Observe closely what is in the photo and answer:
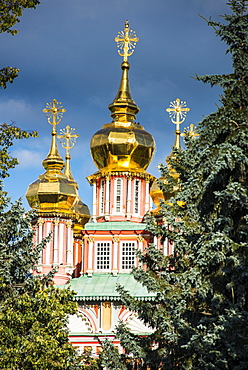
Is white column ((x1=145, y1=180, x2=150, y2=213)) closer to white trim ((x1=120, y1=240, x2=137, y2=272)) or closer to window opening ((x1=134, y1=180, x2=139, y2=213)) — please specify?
window opening ((x1=134, y1=180, x2=139, y2=213))

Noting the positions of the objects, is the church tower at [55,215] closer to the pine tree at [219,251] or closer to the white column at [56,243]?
the white column at [56,243]

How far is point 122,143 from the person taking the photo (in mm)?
50156

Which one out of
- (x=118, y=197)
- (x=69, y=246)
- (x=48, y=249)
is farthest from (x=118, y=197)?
(x=48, y=249)

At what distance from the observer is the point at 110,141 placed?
5028 centimetres

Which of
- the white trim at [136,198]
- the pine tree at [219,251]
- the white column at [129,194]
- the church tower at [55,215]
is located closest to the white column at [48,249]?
the church tower at [55,215]

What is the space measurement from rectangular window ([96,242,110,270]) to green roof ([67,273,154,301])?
583 mm

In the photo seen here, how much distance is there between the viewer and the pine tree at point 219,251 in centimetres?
2061

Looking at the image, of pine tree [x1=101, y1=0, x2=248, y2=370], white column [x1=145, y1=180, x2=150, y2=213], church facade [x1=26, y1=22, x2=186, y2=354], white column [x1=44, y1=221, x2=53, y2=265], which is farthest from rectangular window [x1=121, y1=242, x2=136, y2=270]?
pine tree [x1=101, y1=0, x2=248, y2=370]

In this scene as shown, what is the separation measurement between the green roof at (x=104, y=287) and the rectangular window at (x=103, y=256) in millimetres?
583

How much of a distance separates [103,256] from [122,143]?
6.60 m

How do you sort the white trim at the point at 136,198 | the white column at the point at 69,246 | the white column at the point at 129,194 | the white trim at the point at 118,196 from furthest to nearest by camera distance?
the white column at the point at 69,246, the white trim at the point at 136,198, the white trim at the point at 118,196, the white column at the point at 129,194

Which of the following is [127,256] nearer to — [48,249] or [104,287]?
[104,287]

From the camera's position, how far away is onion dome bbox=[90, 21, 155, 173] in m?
50.2

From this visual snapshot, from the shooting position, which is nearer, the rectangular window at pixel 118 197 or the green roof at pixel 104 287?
the green roof at pixel 104 287
